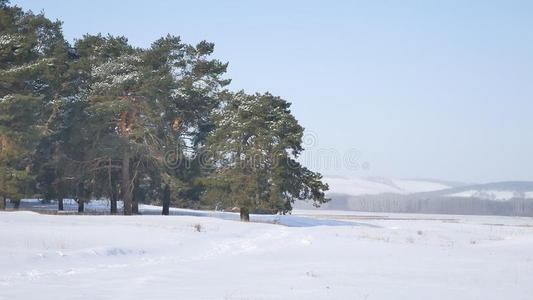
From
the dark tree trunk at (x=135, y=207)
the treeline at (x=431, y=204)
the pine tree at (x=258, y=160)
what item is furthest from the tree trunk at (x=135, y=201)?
the treeline at (x=431, y=204)

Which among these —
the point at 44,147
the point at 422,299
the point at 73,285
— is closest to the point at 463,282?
the point at 422,299

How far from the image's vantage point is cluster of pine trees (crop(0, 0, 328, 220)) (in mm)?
36438

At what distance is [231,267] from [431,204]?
498 feet

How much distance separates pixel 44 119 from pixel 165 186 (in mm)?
9872

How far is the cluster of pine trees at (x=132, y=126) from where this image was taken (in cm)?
3644

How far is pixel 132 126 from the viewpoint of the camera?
40250 millimetres

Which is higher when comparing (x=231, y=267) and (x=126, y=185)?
(x=126, y=185)

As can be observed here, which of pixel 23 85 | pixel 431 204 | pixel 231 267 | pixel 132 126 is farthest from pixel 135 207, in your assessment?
pixel 431 204

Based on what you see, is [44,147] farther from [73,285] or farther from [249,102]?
[73,285]

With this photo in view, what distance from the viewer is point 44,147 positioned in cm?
4269

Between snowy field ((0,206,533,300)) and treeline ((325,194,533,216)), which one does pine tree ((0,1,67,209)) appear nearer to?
snowy field ((0,206,533,300))

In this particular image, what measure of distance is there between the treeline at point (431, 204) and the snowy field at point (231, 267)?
128587 mm

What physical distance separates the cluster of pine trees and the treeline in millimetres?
110896

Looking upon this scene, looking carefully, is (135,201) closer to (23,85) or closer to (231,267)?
(23,85)
